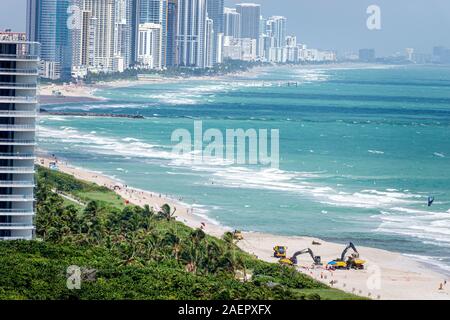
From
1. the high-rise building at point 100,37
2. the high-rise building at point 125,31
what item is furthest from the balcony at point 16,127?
the high-rise building at point 125,31

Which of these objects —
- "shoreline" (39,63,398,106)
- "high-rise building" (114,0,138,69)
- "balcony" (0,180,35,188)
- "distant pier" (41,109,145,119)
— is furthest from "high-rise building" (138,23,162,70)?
"balcony" (0,180,35,188)

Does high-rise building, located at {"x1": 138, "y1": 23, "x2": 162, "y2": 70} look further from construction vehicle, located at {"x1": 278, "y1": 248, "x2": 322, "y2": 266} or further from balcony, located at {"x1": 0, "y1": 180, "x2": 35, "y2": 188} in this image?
balcony, located at {"x1": 0, "y1": 180, "x2": 35, "y2": 188}

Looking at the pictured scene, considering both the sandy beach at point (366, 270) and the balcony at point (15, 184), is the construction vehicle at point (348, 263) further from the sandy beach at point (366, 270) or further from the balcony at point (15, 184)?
the balcony at point (15, 184)

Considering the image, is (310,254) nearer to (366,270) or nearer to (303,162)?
(366,270)

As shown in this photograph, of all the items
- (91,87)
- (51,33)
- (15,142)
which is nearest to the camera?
(15,142)

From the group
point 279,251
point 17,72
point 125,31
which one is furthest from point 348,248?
point 125,31

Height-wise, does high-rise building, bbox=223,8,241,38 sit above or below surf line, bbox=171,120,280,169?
above

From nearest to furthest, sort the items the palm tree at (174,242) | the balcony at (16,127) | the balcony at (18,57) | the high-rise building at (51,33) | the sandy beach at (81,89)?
1. the balcony at (18,57)
2. the balcony at (16,127)
3. the palm tree at (174,242)
4. the sandy beach at (81,89)
5. the high-rise building at (51,33)
